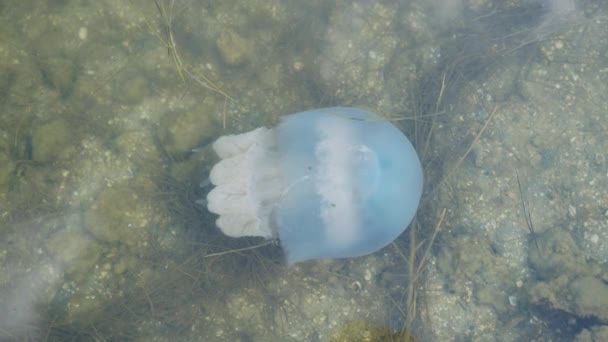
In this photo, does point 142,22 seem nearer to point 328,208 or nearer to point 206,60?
point 206,60

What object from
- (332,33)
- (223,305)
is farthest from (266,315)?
(332,33)

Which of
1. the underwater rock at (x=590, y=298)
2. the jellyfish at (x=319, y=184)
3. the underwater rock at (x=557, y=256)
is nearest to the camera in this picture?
the jellyfish at (x=319, y=184)

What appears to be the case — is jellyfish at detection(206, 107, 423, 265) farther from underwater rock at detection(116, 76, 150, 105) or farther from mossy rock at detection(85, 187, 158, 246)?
underwater rock at detection(116, 76, 150, 105)

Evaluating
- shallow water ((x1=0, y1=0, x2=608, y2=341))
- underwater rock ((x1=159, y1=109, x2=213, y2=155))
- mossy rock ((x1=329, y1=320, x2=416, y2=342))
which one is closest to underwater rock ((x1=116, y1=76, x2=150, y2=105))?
shallow water ((x1=0, y1=0, x2=608, y2=341))

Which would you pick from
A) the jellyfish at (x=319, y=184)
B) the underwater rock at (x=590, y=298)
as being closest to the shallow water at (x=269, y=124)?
the underwater rock at (x=590, y=298)

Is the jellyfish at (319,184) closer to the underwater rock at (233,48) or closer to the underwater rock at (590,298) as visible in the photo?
the underwater rock at (233,48)

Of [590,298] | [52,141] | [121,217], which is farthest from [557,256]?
[52,141]
